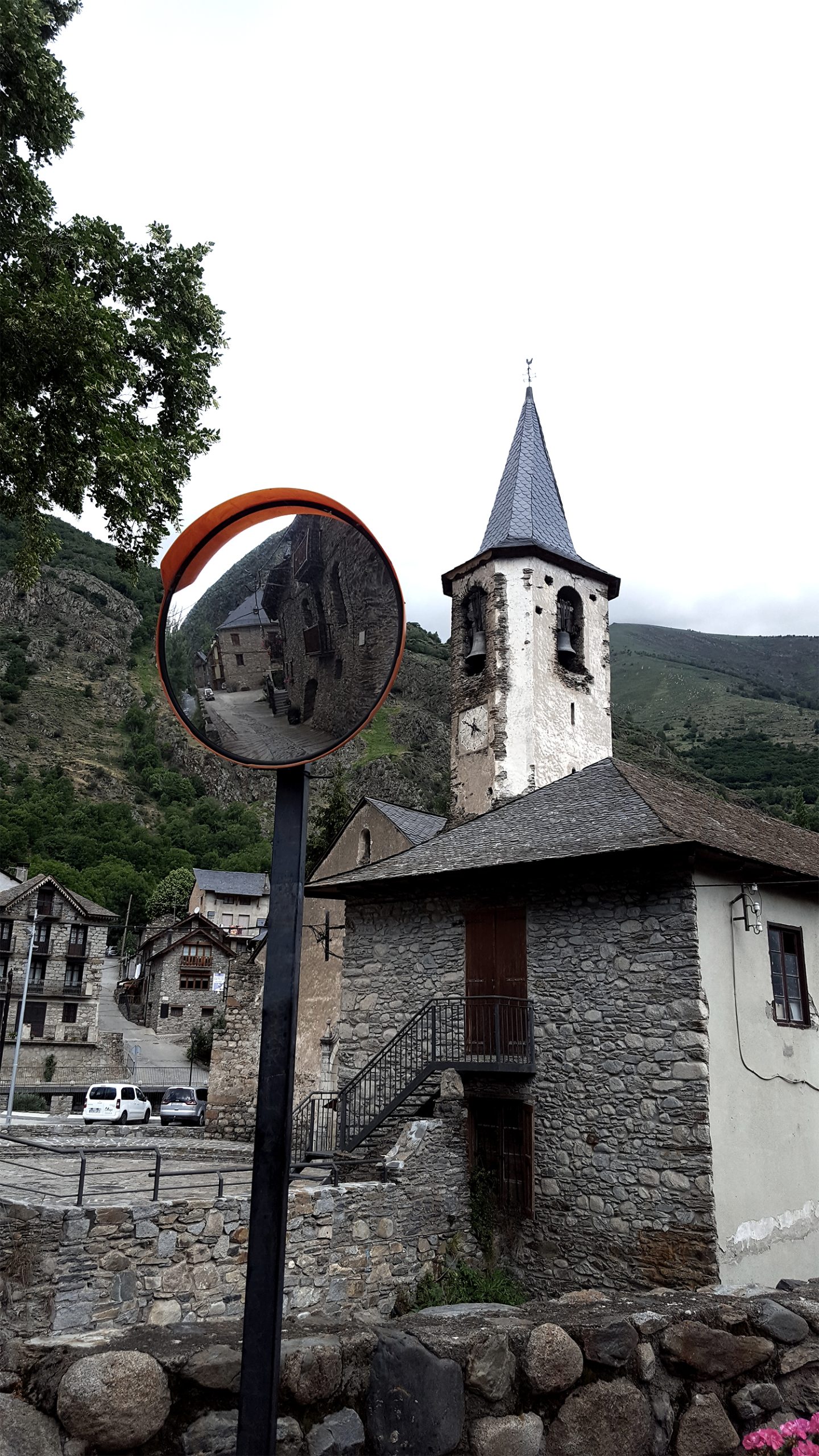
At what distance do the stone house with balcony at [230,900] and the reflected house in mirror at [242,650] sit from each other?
75286 millimetres

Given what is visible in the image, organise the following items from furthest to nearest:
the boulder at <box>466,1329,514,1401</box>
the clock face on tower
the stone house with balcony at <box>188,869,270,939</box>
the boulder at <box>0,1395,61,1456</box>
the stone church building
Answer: the stone house with balcony at <box>188,869,270,939</box>
the clock face on tower
the stone church building
the boulder at <box>466,1329,514,1401</box>
the boulder at <box>0,1395,61,1456</box>

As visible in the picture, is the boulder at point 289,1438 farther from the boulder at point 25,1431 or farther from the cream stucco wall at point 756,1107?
the cream stucco wall at point 756,1107

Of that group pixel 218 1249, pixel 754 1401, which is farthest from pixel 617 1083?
pixel 754 1401

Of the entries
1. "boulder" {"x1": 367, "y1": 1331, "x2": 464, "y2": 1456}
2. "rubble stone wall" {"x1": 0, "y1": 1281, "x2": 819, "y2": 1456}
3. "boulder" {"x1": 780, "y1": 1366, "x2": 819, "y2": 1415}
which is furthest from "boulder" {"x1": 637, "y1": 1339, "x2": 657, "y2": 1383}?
"boulder" {"x1": 367, "y1": 1331, "x2": 464, "y2": 1456}

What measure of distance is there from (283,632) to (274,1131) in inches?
62.8

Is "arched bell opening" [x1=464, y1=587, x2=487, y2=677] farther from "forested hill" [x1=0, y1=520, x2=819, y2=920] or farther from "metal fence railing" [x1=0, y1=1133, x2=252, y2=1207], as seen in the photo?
"forested hill" [x1=0, y1=520, x2=819, y2=920]

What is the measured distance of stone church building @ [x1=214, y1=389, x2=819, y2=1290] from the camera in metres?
11.5

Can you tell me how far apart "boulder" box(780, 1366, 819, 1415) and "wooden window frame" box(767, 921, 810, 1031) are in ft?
30.1

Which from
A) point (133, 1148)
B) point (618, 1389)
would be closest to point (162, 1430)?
point (618, 1389)

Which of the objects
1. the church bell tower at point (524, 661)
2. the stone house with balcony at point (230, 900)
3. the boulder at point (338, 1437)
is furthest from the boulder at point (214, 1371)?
the stone house with balcony at point (230, 900)

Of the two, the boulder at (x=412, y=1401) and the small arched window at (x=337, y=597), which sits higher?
the small arched window at (x=337, y=597)

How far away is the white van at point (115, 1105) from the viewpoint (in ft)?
97.4

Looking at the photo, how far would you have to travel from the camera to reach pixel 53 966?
5531 cm

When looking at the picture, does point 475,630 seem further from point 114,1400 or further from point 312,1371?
point 114,1400
